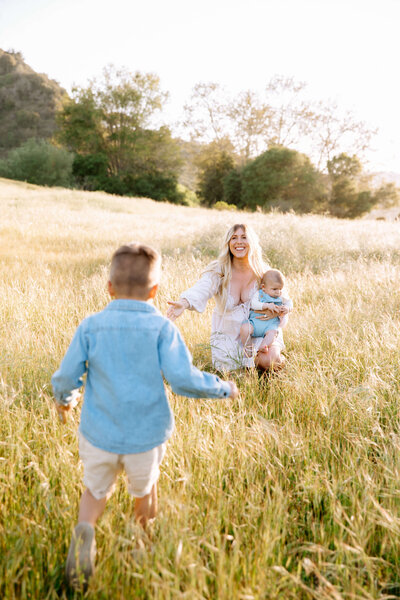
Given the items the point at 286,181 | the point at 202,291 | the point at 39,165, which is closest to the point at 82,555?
the point at 202,291

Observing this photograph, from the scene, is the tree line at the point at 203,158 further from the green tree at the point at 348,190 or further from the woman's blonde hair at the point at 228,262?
the woman's blonde hair at the point at 228,262

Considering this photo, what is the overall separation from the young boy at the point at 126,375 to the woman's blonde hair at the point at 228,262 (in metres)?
2.20

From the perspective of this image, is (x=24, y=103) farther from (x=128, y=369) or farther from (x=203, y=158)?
(x=128, y=369)

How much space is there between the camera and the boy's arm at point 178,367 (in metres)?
1.43

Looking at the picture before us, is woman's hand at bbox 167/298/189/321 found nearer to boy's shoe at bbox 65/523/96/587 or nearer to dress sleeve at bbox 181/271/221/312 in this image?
dress sleeve at bbox 181/271/221/312

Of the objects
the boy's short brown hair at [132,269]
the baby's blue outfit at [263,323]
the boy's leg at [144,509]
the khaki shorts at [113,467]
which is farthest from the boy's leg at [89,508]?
the baby's blue outfit at [263,323]

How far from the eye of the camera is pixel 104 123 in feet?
156

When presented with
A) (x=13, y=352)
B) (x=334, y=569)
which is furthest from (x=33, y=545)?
(x=13, y=352)

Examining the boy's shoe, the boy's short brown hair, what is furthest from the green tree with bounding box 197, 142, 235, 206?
the boy's shoe

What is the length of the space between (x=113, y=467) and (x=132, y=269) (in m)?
0.78

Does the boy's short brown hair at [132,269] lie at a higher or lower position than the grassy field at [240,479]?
higher

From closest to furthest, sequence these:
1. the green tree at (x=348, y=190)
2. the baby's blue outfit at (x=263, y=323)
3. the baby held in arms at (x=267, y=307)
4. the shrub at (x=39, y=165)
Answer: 1. the baby held in arms at (x=267, y=307)
2. the baby's blue outfit at (x=263, y=323)
3. the green tree at (x=348, y=190)
4. the shrub at (x=39, y=165)

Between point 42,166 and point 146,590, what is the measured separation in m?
42.1

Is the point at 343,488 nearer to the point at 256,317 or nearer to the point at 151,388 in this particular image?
the point at 151,388
